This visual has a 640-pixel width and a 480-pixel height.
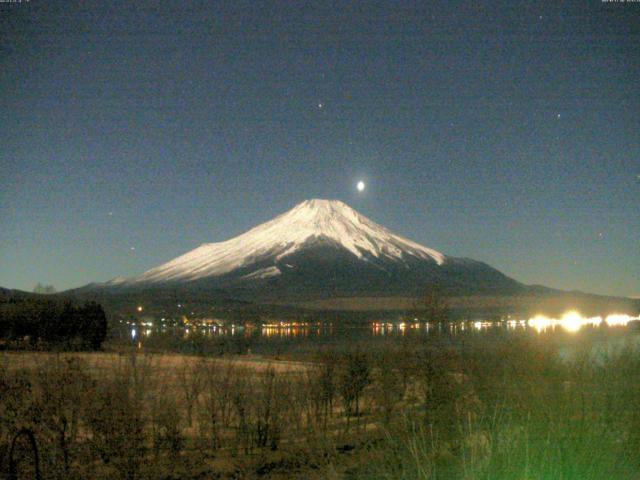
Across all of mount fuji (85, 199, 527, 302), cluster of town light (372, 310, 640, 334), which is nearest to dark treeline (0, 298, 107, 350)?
cluster of town light (372, 310, 640, 334)

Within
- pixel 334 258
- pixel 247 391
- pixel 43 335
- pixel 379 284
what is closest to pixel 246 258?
pixel 334 258

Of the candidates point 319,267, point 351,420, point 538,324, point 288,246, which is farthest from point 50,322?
point 288,246

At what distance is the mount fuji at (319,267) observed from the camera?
484 ft

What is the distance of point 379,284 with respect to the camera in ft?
496

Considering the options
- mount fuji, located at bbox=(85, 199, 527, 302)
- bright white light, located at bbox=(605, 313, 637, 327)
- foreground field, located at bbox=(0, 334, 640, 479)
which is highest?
mount fuji, located at bbox=(85, 199, 527, 302)

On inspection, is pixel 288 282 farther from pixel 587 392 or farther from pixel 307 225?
pixel 587 392

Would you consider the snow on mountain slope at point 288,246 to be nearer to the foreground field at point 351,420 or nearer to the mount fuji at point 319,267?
the mount fuji at point 319,267

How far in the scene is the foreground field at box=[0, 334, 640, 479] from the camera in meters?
4.99

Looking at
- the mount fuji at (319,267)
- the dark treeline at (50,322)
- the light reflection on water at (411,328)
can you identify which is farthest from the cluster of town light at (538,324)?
the mount fuji at (319,267)

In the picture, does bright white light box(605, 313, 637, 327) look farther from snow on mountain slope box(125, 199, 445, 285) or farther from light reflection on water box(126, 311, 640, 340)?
snow on mountain slope box(125, 199, 445, 285)

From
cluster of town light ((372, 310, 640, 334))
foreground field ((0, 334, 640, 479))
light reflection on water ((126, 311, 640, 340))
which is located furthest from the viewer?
cluster of town light ((372, 310, 640, 334))

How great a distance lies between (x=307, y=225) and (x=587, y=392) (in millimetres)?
187381

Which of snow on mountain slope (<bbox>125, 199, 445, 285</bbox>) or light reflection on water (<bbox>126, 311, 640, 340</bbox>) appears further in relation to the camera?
snow on mountain slope (<bbox>125, 199, 445, 285</bbox>)

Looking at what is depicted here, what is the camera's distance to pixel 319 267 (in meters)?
164
